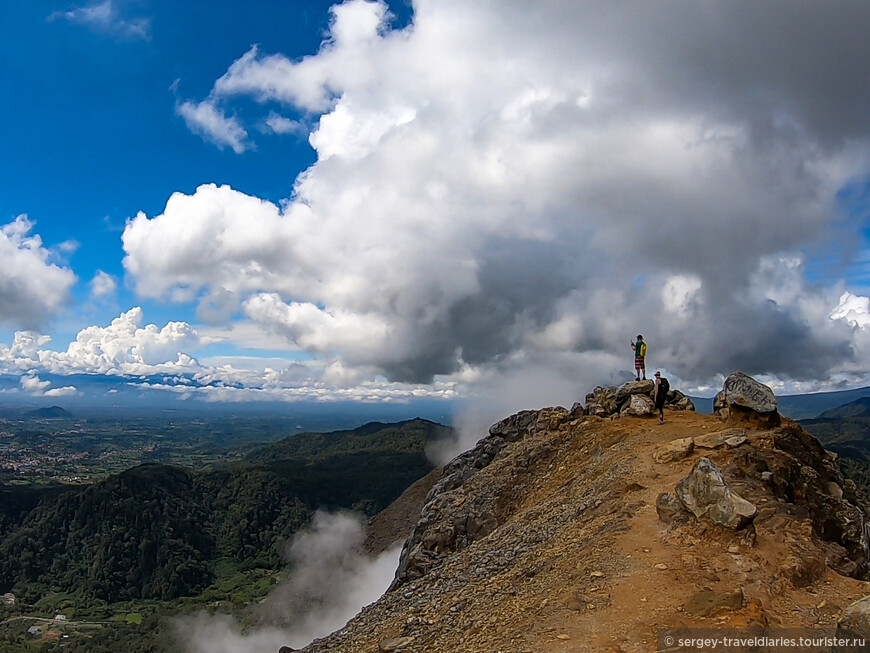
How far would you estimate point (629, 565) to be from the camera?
14984 mm

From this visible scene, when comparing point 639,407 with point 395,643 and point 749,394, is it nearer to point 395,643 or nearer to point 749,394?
point 749,394

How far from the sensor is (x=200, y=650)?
104 metres

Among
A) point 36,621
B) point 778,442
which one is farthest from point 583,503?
point 36,621

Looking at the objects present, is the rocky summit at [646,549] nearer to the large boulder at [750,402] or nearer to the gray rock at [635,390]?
the large boulder at [750,402]

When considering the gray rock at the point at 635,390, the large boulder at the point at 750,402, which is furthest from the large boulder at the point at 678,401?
the large boulder at the point at 750,402

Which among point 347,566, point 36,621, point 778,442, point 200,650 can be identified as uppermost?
point 778,442

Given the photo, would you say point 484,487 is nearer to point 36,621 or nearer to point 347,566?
point 347,566

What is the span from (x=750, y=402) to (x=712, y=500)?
10.6 meters

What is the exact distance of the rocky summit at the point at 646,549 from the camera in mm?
12828

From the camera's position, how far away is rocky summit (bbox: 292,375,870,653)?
42.1ft

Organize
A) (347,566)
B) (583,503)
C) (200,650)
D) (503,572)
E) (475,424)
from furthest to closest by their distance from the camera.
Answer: (475,424) < (200,650) < (347,566) < (583,503) < (503,572)

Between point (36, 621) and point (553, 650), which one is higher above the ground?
point (553, 650)

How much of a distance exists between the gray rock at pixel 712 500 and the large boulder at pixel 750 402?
933 cm

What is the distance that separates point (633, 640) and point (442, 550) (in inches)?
739
